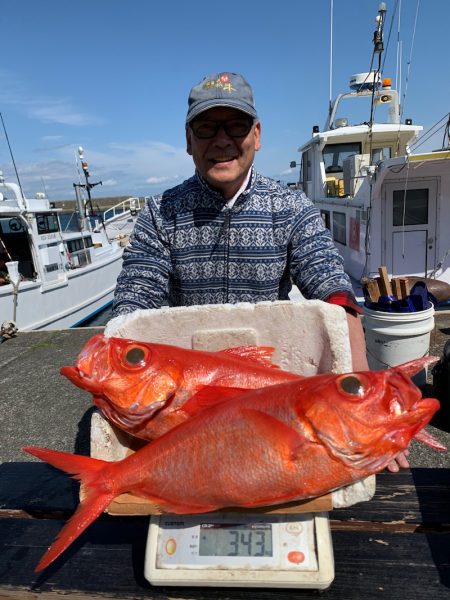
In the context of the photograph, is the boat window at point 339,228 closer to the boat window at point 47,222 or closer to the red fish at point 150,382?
the boat window at point 47,222

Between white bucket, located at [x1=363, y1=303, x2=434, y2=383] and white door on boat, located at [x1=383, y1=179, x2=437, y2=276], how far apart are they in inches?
212

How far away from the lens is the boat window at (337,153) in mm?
12695

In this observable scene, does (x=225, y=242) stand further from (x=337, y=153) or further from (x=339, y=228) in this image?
(x=337, y=153)

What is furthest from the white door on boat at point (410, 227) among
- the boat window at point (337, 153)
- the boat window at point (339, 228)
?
the boat window at point (337, 153)

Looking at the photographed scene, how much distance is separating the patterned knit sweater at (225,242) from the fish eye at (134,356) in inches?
37.3

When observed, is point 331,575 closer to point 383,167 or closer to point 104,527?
point 104,527

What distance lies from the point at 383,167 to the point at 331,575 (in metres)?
8.15

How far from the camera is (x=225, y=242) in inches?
97.4

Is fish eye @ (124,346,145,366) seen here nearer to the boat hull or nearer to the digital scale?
the digital scale

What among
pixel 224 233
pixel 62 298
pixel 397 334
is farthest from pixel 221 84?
pixel 62 298

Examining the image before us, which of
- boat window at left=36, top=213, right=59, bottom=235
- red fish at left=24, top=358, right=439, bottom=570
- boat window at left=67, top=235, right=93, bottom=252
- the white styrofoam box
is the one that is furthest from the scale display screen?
boat window at left=67, top=235, right=93, bottom=252

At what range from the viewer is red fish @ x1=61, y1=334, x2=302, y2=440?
4.50ft

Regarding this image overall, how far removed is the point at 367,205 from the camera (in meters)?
9.13

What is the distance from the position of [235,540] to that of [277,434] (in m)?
0.38
